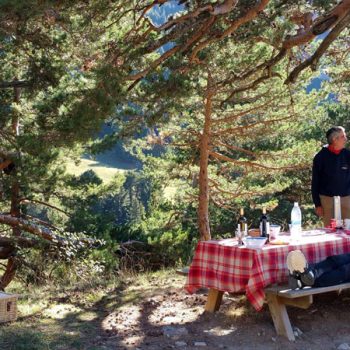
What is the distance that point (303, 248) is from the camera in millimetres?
4555

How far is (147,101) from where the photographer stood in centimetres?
733

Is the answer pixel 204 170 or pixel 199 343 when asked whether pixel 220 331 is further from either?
pixel 204 170

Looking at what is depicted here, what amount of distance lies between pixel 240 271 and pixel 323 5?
4092mm

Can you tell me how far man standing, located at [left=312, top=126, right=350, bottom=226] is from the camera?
19.4 feet

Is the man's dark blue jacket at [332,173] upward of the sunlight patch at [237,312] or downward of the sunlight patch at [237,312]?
upward

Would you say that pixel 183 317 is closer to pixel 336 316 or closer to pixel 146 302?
pixel 146 302

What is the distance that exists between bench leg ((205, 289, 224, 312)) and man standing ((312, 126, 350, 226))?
1.79 m

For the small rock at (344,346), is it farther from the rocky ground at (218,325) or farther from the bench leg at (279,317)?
the bench leg at (279,317)

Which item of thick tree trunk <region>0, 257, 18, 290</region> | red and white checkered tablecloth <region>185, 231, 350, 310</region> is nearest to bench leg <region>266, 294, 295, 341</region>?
red and white checkered tablecloth <region>185, 231, 350, 310</region>

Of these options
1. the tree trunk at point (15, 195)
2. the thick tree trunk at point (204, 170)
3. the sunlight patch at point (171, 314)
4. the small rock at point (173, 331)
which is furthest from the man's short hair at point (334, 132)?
the tree trunk at point (15, 195)

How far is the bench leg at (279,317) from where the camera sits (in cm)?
430

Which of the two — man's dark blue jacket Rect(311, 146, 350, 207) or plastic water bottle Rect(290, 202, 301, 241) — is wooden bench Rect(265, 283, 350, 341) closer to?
plastic water bottle Rect(290, 202, 301, 241)

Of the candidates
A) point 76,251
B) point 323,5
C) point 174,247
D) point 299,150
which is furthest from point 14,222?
point 323,5

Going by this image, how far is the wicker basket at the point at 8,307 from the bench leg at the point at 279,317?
2.19m
